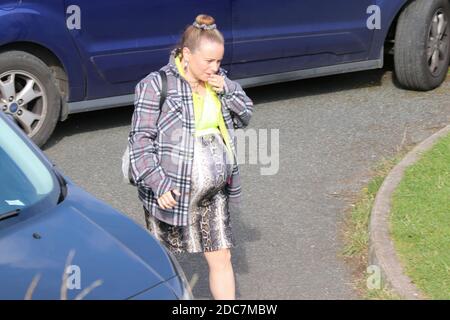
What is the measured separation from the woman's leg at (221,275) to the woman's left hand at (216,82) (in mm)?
789

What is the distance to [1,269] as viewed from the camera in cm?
392

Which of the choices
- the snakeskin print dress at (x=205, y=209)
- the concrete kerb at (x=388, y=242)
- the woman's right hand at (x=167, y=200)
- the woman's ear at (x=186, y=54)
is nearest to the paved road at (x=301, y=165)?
the concrete kerb at (x=388, y=242)

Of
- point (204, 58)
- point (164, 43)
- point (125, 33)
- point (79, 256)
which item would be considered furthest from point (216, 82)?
point (164, 43)

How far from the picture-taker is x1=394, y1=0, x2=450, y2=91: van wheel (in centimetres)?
885

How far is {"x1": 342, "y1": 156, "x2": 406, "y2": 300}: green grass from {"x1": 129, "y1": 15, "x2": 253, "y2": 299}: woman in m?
0.95

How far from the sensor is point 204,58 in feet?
15.5

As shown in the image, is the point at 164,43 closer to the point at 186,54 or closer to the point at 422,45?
the point at 422,45

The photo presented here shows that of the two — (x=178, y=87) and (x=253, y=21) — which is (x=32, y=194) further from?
(x=253, y=21)

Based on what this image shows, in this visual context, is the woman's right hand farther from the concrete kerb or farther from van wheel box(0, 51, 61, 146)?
van wheel box(0, 51, 61, 146)

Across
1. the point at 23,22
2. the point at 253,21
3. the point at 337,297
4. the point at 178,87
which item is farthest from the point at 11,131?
the point at 253,21

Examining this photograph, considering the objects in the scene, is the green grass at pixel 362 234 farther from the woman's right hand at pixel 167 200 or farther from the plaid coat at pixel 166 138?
the woman's right hand at pixel 167 200

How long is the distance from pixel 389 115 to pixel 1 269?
16.7ft

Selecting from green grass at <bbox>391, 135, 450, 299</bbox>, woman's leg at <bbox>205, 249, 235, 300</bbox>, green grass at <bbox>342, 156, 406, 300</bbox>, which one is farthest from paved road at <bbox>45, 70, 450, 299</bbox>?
woman's leg at <bbox>205, 249, 235, 300</bbox>

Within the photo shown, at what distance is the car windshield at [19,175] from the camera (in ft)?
14.6
